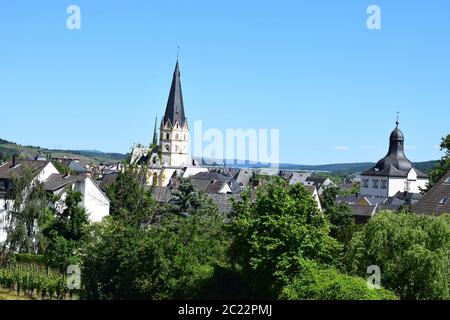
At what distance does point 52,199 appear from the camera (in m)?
49.3

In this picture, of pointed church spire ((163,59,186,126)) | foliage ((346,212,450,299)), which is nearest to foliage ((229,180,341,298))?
foliage ((346,212,450,299))

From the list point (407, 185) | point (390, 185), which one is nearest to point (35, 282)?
point (390, 185)

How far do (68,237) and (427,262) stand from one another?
84.3 ft

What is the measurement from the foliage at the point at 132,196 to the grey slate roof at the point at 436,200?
65.2ft

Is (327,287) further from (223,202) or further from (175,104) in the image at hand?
(175,104)

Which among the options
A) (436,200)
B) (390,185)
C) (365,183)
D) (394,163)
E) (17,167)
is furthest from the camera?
(365,183)

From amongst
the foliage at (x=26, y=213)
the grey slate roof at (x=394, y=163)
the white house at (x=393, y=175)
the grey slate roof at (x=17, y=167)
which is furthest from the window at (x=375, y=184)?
the foliage at (x=26, y=213)

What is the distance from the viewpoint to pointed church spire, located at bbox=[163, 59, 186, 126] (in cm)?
13512

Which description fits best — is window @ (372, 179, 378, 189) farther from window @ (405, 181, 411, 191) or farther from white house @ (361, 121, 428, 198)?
window @ (405, 181, 411, 191)

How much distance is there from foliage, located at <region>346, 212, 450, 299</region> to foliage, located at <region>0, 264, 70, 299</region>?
16557 mm

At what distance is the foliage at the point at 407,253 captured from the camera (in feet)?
78.0

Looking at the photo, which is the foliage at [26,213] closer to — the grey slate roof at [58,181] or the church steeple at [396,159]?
the grey slate roof at [58,181]

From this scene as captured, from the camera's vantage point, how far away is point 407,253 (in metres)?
24.2

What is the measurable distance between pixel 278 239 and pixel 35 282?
61.0 ft
